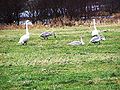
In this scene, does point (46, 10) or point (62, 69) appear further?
point (46, 10)

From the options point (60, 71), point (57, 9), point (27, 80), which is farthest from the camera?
point (57, 9)

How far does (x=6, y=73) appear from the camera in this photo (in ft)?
48.3

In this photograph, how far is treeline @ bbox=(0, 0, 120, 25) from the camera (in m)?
56.2

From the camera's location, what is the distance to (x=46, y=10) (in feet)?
197

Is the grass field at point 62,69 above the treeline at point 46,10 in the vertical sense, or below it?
above

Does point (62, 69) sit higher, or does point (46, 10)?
point (62, 69)

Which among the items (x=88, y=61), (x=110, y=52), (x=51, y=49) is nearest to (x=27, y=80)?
(x=88, y=61)

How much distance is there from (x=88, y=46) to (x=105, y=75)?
909 cm

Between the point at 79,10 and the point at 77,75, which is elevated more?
the point at 77,75

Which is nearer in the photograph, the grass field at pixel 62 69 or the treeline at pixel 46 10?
the grass field at pixel 62 69

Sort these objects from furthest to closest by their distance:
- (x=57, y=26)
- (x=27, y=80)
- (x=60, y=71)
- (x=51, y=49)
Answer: (x=57, y=26), (x=51, y=49), (x=60, y=71), (x=27, y=80)

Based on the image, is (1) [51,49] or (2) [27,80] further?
(1) [51,49]

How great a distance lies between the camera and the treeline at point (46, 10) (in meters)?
56.2

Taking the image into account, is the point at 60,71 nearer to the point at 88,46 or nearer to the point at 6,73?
the point at 6,73
